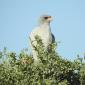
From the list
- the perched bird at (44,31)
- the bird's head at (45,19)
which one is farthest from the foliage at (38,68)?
the bird's head at (45,19)

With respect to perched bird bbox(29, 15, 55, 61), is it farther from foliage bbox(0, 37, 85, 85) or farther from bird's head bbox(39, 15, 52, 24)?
foliage bbox(0, 37, 85, 85)

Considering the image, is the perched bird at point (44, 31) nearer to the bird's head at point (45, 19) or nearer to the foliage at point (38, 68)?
the bird's head at point (45, 19)

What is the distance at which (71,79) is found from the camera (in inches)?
327

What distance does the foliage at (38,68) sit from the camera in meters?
7.25

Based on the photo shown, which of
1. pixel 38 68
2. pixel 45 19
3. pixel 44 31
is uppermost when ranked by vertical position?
pixel 45 19

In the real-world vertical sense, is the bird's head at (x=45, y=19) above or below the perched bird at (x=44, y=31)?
above

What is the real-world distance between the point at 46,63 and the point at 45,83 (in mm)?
543

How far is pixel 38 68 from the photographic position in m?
7.44

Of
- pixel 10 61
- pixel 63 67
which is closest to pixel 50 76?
pixel 63 67

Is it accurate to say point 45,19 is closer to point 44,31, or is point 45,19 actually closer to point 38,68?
point 44,31

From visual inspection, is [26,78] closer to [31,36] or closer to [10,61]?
[10,61]

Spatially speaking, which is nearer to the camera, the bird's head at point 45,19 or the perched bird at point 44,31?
the perched bird at point 44,31

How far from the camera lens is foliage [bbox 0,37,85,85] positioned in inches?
286

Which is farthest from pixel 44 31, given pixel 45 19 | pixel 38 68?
pixel 38 68
